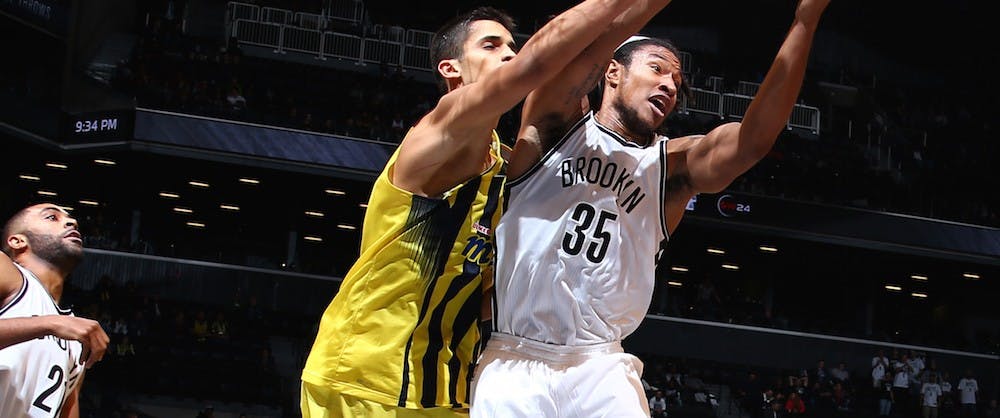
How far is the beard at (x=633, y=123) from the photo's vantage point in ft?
13.1

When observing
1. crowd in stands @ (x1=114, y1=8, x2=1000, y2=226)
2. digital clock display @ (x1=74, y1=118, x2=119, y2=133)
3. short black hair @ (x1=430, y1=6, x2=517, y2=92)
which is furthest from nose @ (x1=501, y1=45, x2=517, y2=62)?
digital clock display @ (x1=74, y1=118, x2=119, y2=133)

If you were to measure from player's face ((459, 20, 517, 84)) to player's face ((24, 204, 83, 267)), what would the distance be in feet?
8.38

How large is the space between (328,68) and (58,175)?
6.08 metres

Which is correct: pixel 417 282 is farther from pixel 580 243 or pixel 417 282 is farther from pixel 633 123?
pixel 633 123

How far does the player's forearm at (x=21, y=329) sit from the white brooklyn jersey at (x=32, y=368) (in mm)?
662

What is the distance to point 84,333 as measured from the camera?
167 inches

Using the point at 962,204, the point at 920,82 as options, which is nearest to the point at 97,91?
the point at 962,204

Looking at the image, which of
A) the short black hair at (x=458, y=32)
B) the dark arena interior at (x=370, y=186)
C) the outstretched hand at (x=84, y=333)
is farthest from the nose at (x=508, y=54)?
the dark arena interior at (x=370, y=186)

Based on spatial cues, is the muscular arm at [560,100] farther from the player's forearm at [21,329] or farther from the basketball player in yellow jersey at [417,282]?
the player's forearm at [21,329]

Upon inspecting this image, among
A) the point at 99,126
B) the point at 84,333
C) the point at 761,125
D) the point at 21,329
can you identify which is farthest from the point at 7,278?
the point at 99,126

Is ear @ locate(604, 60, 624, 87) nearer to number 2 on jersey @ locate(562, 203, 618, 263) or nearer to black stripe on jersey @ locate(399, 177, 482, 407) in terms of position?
number 2 on jersey @ locate(562, 203, 618, 263)

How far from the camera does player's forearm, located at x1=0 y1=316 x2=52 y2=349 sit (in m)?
4.45

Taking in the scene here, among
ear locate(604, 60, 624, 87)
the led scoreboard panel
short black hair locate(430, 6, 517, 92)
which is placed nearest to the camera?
ear locate(604, 60, 624, 87)

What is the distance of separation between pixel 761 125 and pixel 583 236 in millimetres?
699
